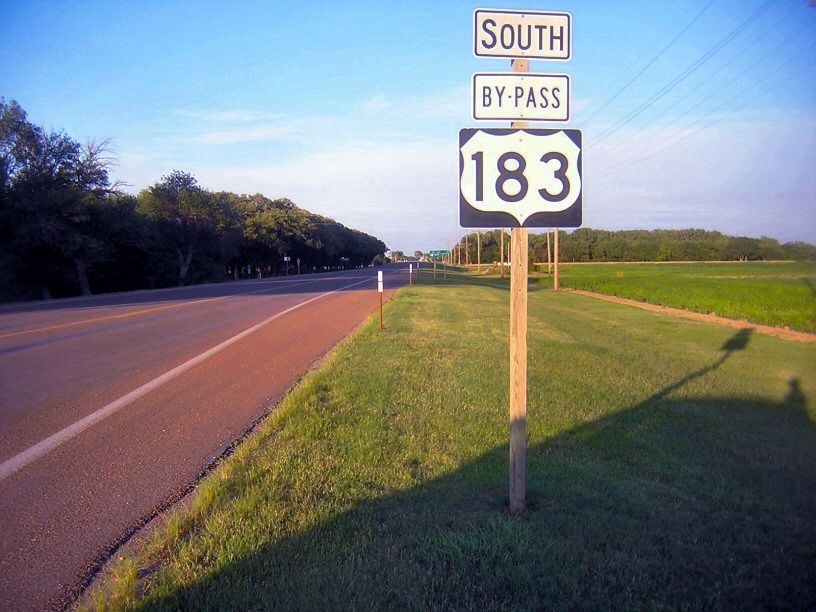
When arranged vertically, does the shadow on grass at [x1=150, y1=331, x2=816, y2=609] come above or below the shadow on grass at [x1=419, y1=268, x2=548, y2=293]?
above

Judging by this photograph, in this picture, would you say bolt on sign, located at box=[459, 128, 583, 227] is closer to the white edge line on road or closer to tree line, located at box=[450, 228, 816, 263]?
the white edge line on road

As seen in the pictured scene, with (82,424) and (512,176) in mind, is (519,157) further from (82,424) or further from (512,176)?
(82,424)

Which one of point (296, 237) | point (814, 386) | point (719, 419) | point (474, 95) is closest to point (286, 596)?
point (474, 95)

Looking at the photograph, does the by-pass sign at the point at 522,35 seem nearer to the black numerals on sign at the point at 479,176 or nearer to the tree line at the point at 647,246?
the black numerals on sign at the point at 479,176

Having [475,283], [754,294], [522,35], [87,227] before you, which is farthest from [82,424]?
[475,283]

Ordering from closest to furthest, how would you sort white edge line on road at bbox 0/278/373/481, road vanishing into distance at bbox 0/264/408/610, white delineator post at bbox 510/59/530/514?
1. road vanishing into distance at bbox 0/264/408/610
2. white delineator post at bbox 510/59/530/514
3. white edge line on road at bbox 0/278/373/481

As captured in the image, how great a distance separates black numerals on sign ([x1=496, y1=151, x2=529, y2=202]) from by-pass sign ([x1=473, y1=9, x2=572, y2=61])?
0.75 m

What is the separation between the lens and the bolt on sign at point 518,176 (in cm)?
435

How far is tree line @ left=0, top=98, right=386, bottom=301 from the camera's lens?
35.0m

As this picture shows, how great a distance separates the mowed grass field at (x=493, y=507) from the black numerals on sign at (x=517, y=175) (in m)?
2.20

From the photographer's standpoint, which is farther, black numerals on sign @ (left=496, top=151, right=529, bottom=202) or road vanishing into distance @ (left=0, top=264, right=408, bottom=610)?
black numerals on sign @ (left=496, top=151, right=529, bottom=202)

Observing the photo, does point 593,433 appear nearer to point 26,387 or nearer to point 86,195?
point 26,387

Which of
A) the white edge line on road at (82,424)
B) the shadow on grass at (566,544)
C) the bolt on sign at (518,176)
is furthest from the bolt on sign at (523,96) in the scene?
the white edge line on road at (82,424)

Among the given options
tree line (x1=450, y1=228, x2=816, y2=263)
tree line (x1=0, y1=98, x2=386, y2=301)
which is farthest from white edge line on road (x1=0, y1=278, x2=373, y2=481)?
tree line (x1=0, y1=98, x2=386, y2=301)
